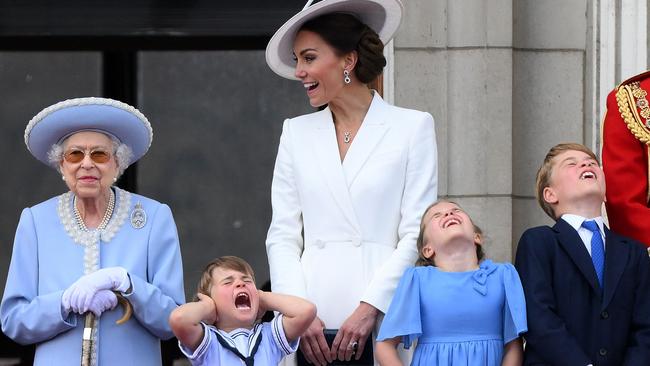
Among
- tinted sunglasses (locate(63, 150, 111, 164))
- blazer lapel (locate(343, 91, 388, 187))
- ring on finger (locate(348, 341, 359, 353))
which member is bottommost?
ring on finger (locate(348, 341, 359, 353))

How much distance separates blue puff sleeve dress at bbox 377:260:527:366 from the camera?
17.0 feet

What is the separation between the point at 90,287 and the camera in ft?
16.8

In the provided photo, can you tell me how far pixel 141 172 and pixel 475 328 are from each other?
3.69 metres

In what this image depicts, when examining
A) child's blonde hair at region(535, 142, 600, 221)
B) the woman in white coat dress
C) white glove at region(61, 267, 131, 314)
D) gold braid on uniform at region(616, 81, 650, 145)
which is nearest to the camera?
white glove at region(61, 267, 131, 314)

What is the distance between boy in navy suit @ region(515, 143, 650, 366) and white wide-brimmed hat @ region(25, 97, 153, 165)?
132 cm

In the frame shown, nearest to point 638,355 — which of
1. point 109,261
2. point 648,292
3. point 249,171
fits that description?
point 648,292

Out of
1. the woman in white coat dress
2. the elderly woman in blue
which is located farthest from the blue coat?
the woman in white coat dress

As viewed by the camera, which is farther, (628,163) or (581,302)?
(628,163)

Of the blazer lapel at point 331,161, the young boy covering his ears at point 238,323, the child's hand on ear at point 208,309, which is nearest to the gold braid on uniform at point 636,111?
the blazer lapel at point 331,161

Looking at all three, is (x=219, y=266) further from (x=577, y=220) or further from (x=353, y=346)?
(x=577, y=220)

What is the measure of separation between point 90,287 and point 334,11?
1.24 metres

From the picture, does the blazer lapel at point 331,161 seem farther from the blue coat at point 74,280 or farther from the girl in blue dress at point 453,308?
the blue coat at point 74,280

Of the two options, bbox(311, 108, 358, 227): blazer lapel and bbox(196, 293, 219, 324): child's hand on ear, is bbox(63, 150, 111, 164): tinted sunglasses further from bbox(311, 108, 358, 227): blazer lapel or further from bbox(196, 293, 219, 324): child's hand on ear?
bbox(311, 108, 358, 227): blazer lapel

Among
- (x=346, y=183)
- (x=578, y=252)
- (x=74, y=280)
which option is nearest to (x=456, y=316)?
(x=578, y=252)
